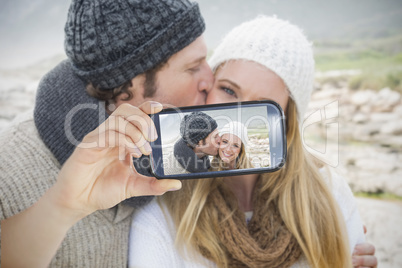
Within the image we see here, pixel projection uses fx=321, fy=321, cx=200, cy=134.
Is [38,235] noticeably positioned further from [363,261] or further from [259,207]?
[363,261]

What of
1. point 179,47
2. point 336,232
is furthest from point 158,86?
point 336,232

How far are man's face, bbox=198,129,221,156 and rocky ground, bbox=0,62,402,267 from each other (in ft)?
5.90

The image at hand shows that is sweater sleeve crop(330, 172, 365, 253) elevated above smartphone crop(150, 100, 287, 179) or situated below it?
below

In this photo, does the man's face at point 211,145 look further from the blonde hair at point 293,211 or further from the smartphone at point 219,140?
the blonde hair at point 293,211

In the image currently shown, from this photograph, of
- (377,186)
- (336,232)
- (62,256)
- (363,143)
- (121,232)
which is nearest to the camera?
(62,256)

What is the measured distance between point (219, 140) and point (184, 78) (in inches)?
19.4

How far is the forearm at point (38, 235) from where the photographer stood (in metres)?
0.82

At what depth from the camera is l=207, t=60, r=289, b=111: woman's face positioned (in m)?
1.18

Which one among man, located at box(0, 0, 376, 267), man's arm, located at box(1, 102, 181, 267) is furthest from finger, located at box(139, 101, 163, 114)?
man, located at box(0, 0, 376, 267)

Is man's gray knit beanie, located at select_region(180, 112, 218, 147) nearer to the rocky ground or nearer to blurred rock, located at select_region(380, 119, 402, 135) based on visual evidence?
the rocky ground

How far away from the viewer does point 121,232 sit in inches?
46.1

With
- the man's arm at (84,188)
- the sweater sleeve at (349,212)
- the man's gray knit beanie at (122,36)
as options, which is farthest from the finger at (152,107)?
the sweater sleeve at (349,212)

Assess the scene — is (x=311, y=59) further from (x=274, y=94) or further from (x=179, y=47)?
(x=179, y=47)

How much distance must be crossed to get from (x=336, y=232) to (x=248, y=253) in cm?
39
